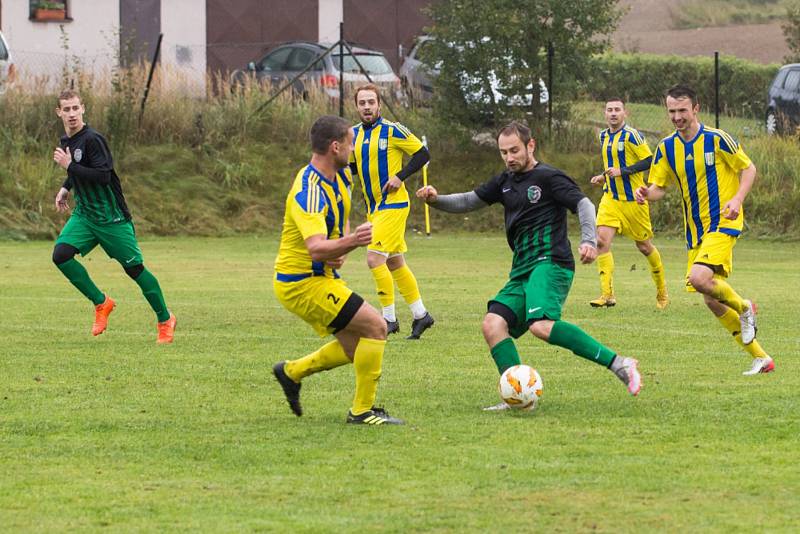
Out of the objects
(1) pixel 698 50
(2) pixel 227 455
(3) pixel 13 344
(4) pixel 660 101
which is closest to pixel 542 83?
(4) pixel 660 101

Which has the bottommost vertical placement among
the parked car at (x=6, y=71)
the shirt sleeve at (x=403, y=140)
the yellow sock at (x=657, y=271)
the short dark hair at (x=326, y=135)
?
the yellow sock at (x=657, y=271)

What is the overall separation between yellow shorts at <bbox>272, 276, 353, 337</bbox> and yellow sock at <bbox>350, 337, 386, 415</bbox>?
0.64 feet

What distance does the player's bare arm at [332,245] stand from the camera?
7.46 meters

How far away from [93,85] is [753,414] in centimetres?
2242

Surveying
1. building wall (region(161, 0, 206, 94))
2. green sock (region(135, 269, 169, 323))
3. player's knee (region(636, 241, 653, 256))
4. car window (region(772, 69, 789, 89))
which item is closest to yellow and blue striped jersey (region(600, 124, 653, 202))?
player's knee (region(636, 241, 653, 256))

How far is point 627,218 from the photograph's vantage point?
51.8ft

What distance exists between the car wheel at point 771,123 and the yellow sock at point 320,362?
2287cm

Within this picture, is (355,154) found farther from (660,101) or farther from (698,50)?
(698,50)

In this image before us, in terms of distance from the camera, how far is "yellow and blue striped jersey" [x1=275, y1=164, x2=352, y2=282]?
25.6ft

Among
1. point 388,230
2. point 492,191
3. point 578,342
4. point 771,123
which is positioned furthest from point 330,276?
point 771,123

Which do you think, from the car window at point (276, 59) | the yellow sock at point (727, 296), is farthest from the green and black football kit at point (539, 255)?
the car window at point (276, 59)

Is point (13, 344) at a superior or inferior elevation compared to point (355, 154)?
inferior

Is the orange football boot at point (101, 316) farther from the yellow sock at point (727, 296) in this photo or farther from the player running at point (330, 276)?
the yellow sock at point (727, 296)

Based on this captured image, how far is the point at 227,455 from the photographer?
730cm
